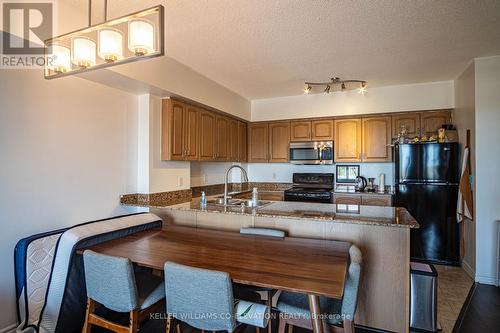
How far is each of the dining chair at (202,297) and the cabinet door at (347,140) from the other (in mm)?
3539

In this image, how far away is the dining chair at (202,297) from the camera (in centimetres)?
134

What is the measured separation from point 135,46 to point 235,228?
1.75 meters

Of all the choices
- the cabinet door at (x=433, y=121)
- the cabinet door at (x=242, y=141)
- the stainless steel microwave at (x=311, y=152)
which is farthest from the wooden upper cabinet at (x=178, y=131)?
the cabinet door at (x=433, y=121)

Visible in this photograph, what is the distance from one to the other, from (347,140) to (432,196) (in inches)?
57.3

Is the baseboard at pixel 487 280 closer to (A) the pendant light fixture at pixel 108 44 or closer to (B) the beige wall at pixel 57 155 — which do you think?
(A) the pendant light fixture at pixel 108 44

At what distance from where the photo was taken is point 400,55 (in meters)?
3.00

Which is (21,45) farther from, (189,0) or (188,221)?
(188,221)

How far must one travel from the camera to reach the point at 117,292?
159cm

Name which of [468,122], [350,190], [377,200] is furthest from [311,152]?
[468,122]

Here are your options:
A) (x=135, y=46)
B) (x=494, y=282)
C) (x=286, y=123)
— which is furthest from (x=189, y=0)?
(x=494, y=282)

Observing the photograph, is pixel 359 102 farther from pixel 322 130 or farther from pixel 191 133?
pixel 191 133

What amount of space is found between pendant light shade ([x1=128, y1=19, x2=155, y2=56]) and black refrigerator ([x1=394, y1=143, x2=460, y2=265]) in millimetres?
3538
